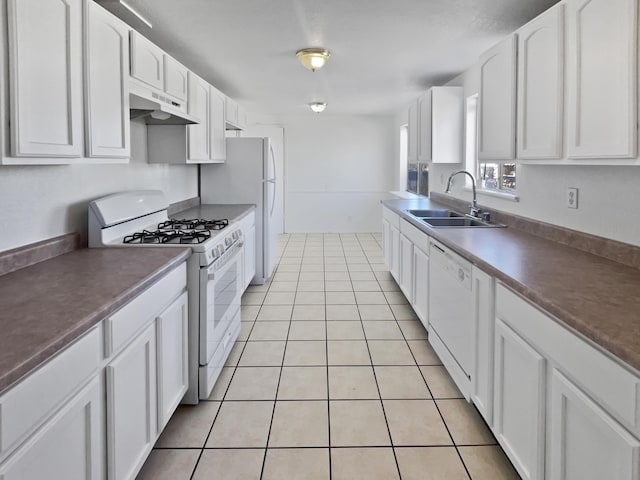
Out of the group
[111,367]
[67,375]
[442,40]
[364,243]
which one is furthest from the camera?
[364,243]

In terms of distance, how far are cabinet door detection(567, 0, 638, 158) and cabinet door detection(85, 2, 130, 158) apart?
201 centimetres

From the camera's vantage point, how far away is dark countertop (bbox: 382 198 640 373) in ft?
4.26

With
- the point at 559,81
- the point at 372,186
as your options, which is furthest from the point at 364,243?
the point at 559,81

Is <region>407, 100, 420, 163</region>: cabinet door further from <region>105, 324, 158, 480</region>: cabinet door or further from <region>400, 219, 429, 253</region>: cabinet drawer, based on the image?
<region>105, 324, 158, 480</region>: cabinet door

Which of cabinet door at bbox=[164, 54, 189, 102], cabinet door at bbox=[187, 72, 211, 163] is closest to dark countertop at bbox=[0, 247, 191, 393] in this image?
cabinet door at bbox=[164, 54, 189, 102]

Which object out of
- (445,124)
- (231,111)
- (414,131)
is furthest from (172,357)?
(414,131)

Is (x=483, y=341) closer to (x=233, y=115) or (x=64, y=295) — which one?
(x=64, y=295)

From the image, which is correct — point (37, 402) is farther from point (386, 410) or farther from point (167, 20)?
point (167, 20)

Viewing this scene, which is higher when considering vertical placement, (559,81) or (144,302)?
(559,81)

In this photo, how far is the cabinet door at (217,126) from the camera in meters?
4.45

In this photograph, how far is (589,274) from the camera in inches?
76.6

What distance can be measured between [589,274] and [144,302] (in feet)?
5.78

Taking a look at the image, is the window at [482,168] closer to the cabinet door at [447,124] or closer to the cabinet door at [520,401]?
the cabinet door at [447,124]

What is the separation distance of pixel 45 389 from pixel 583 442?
143 centimetres
